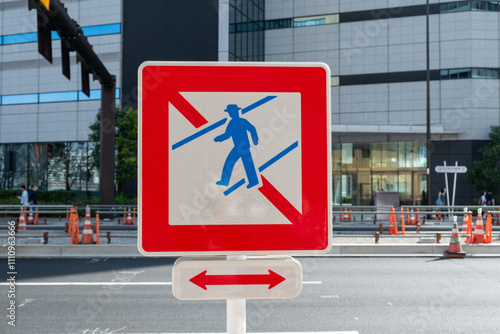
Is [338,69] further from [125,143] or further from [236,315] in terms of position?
[236,315]

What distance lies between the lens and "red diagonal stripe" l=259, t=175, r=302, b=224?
5.40 feet

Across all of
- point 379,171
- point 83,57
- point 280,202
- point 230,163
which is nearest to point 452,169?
point 379,171

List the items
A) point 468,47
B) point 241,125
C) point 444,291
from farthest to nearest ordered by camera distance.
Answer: point 468,47, point 444,291, point 241,125

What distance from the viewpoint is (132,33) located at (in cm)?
3784

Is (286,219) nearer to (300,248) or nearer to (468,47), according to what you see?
(300,248)

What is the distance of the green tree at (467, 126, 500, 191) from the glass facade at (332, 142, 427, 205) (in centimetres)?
341

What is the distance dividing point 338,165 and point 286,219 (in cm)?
3453

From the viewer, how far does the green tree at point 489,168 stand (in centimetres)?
3106

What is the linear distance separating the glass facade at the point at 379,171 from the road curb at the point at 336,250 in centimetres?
2153

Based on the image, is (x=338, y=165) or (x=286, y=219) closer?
(x=286, y=219)

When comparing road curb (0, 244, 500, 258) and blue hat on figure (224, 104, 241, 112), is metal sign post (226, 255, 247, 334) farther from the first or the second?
road curb (0, 244, 500, 258)

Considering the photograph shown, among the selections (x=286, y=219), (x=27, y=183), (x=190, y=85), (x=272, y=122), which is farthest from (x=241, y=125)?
(x=27, y=183)

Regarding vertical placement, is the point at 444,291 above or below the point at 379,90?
below

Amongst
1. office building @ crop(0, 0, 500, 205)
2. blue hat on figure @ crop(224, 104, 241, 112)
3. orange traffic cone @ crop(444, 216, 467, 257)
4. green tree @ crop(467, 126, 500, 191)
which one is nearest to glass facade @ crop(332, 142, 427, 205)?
office building @ crop(0, 0, 500, 205)
